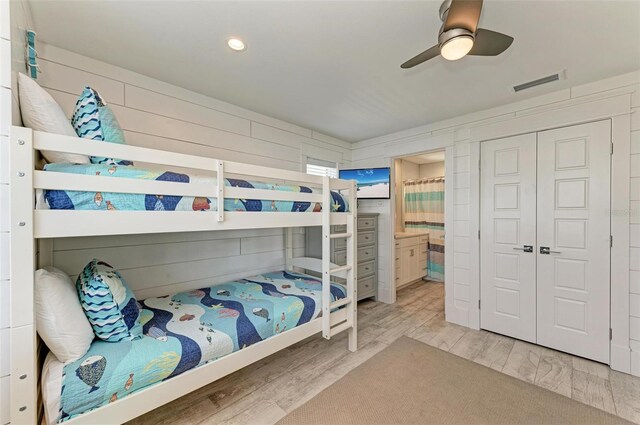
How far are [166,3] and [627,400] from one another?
392 centimetres

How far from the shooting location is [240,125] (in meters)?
2.87

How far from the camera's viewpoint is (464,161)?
3.07 meters

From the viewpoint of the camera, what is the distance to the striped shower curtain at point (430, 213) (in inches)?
195

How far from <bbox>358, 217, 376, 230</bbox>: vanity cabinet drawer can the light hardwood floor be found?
4.01 feet

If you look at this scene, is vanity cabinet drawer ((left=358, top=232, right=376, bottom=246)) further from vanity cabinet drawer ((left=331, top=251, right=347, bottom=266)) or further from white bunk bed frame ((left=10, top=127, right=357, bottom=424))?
white bunk bed frame ((left=10, top=127, right=357, bottom=424))

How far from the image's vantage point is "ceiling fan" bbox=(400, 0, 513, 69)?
110cm

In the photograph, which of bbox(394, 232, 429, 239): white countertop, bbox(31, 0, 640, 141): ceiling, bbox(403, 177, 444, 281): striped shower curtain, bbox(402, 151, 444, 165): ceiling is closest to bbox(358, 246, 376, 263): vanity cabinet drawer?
bbox(394, 232, 429, 239): white countertop

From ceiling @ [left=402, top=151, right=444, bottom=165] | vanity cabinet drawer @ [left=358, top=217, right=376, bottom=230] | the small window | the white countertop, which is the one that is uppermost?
ceiling @ [left=402, top=151, right=444, bottom=165]

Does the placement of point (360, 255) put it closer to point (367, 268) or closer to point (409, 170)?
point (367, 268)

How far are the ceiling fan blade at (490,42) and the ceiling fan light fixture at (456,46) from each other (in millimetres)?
104

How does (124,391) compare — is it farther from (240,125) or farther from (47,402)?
(240,125)

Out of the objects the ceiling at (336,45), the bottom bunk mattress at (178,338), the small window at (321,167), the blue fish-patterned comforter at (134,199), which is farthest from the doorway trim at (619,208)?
the blue fish-patterned comforter at (134,199)

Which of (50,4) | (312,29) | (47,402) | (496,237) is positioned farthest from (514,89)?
(47,402)

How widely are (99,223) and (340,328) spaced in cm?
189
